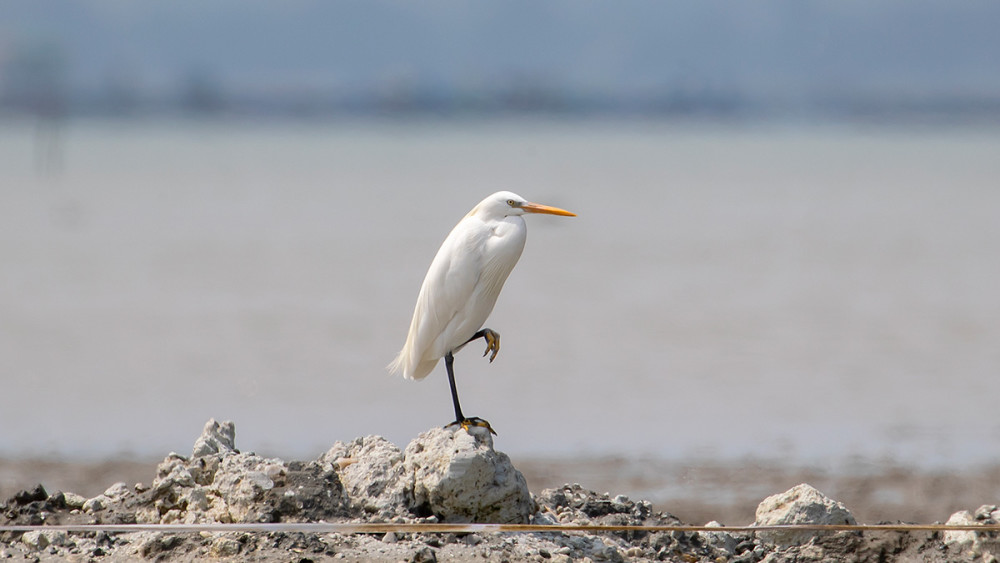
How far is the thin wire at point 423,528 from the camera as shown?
170 inches

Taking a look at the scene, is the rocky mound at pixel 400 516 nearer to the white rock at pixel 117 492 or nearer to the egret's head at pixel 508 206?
the white rock at pixel 117 492

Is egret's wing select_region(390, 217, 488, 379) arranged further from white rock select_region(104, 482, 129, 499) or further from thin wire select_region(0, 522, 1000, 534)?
white rock select_region(104, 482, 129, 499)

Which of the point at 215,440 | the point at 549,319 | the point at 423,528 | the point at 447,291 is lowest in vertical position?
the point at 423,528

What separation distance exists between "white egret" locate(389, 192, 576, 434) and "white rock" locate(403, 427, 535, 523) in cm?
16

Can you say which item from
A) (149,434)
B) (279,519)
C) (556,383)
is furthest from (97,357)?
(279,519)

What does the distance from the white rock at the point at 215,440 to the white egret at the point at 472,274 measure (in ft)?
3.44

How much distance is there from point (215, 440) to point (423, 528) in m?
1.28

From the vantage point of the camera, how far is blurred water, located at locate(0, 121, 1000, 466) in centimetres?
924

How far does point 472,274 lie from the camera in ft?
15.8

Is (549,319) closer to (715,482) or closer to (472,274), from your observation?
(715,482)

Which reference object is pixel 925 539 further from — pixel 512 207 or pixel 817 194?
pixel 817 194

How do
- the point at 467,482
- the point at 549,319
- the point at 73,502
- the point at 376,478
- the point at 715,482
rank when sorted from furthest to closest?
1. the point at 549,319
2. the point at 715,482
3. the point at 73,502
4. the point at 376,478
5. the point at 467,482

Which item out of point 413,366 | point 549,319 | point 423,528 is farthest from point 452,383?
point 549,319

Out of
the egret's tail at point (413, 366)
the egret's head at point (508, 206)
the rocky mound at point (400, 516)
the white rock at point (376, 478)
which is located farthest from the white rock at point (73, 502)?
the egret's head at point (508, 206)
